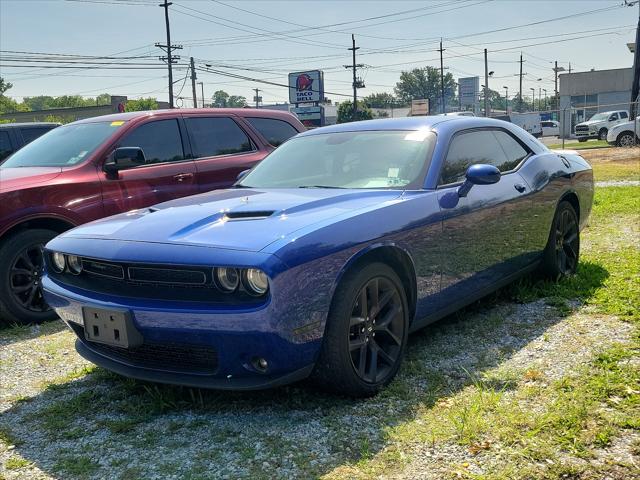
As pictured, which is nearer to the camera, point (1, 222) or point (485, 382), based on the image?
point (485, 382)

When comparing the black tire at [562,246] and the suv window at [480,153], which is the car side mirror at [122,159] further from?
the black tire at [562,246]

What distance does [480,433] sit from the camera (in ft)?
9.01

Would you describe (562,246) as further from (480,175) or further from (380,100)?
(380,100)

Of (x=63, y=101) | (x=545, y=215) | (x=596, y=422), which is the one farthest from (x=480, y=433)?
(x=63, y=101)

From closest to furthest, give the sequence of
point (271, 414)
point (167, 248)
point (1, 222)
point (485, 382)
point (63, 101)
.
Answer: point (167, 248), point (271, 414), point (485, 382), point (1, 222), point (63, 101)

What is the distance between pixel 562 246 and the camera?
5.25 m

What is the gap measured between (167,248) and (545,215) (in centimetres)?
321

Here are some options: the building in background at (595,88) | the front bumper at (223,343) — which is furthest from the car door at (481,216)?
the building in background at (595,88)

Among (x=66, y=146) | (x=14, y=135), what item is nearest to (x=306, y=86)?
(x=14, y=135)

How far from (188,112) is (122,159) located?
4.22 ft

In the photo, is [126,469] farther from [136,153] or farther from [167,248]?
[136,153]

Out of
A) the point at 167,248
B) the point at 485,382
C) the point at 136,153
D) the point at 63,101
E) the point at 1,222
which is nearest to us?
the point at 167,248

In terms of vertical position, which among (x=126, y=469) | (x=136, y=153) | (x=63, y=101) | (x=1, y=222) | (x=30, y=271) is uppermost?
(x=63, y=101)

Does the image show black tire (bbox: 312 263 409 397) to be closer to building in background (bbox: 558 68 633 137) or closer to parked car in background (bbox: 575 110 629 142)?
parked car in background (bbox: 575 110 629 142)
